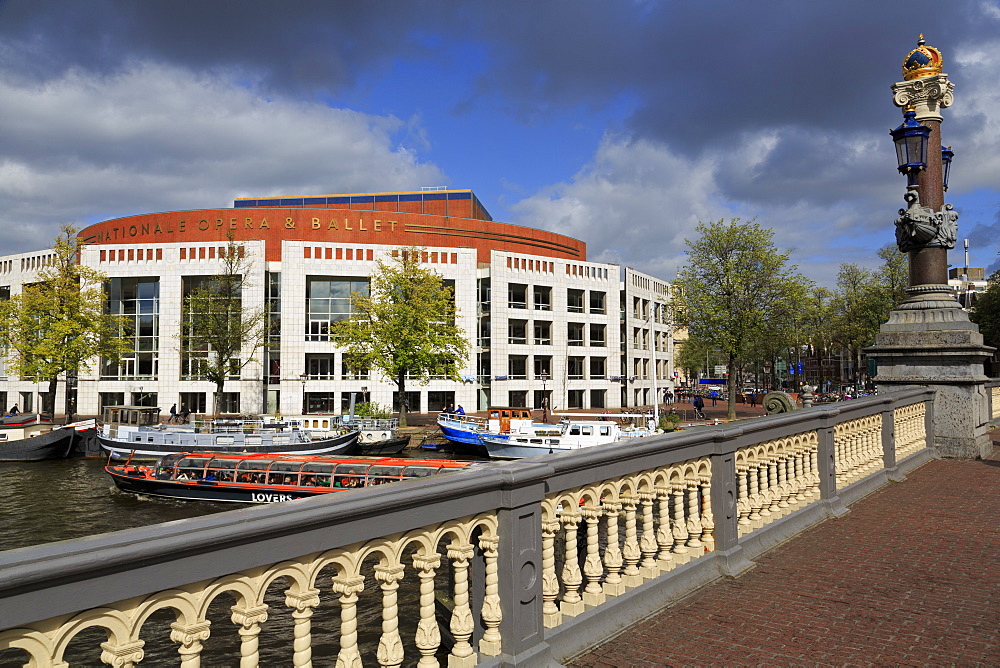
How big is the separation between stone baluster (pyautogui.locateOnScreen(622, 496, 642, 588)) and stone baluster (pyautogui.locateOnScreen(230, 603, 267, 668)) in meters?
3.04

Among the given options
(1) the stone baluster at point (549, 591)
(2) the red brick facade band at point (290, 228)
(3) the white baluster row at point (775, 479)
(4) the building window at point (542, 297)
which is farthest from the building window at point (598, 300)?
(1) the stone baluster at point (549, 591)

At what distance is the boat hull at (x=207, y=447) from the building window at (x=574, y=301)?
3532cm

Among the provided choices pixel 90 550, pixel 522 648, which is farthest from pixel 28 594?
pixel 522 648

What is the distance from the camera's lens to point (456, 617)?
3.77 m

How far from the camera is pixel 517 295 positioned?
61.9 m

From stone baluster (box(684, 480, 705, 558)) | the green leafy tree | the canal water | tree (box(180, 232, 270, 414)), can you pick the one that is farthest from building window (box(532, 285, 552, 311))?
stone baluster (box(684, 480, 705, 558))

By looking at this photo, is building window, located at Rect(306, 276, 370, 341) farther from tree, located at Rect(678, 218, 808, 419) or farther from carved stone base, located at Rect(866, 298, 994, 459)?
carved stone base, located at Rect(866, 298, 994, 459)

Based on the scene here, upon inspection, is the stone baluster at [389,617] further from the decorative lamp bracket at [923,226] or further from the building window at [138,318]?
the building window at [138,318]

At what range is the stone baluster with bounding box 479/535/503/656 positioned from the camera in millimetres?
3957

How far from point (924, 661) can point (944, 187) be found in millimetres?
14355

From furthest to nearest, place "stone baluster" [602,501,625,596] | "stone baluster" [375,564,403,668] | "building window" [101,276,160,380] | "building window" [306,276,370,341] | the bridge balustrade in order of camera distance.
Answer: "building window" [306,276,370,341] < "building window" [101,276,160,380] < "stone baluster" [602,501,625,596] < "stone baluster" [375,564,403,668] < the bridge balustrade

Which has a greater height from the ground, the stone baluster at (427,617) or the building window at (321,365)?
the building window at (321,365)

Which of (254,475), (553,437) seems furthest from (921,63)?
(254,475)

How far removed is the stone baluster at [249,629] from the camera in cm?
276
